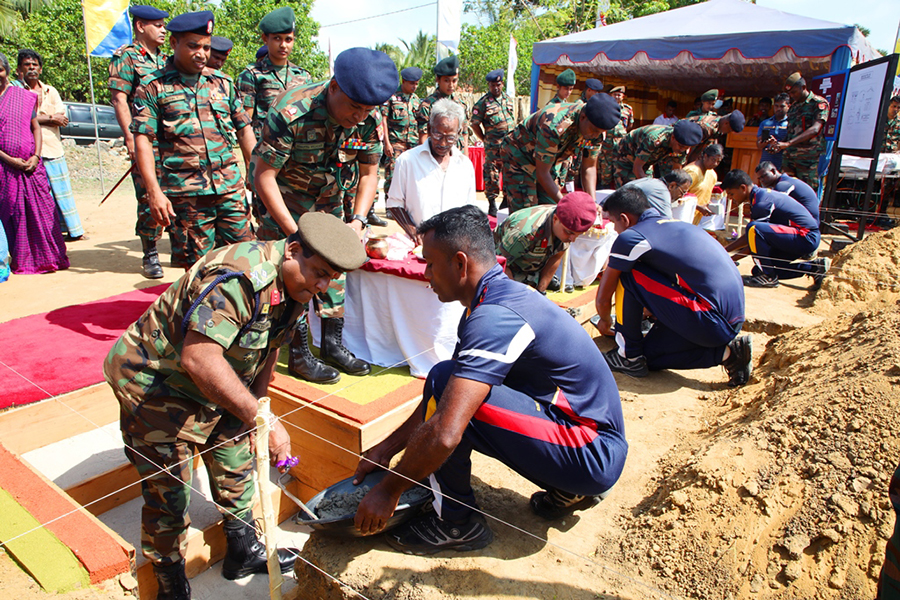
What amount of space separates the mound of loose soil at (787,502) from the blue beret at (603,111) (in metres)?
2.32

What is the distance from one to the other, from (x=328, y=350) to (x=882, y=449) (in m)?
2.64

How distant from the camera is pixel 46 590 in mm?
1790

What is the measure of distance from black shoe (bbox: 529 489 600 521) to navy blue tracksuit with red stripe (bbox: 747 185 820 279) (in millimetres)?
4874

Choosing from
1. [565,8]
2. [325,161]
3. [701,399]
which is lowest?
[701,399]

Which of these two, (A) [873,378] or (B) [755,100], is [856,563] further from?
(B) [755,100]

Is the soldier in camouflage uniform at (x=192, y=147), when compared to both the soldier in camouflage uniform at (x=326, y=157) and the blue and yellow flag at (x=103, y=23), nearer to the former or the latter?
the soldier in camouflage uniform at (x=326, y=157)

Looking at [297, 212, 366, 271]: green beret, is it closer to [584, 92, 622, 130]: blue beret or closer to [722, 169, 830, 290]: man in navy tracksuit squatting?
[584, 92, 622, 130]: blue beret

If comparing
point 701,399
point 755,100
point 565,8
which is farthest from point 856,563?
point 565,8

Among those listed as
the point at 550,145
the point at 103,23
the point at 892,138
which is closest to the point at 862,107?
the point at 892,138

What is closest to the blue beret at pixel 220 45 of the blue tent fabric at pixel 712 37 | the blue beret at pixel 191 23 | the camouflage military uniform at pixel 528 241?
the blue beret at pixel 191 23

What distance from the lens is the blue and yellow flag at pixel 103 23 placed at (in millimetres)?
6828

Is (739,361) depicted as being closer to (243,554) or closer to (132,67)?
(243,554)

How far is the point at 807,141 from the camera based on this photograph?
366 inches

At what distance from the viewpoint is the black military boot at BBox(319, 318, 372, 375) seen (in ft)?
11.1
